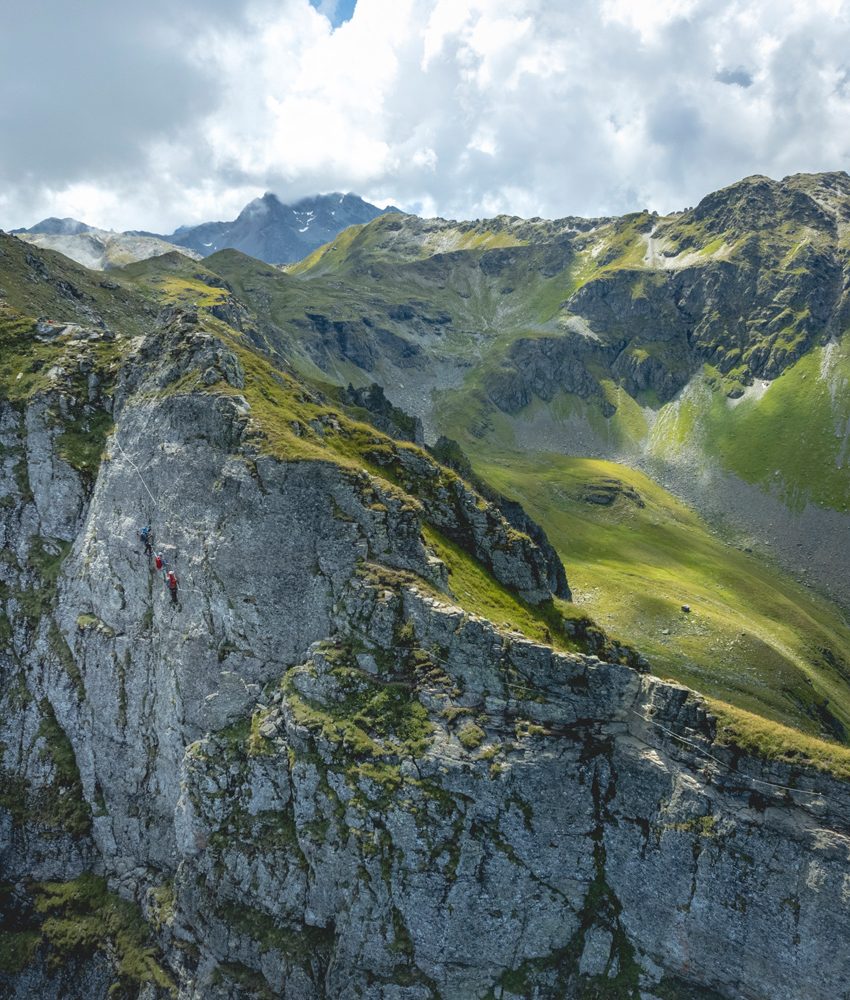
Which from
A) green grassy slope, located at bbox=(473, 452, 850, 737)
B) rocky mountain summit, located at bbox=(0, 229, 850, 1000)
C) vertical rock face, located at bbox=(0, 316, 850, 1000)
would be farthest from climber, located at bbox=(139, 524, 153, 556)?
green grassy slope, located at bbox=(473, 452, 850, 737)

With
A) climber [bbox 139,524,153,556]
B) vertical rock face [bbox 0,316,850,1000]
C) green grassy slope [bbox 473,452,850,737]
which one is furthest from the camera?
green grassy slope [bbox 473,452,850,737]

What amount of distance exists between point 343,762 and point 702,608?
353 ft

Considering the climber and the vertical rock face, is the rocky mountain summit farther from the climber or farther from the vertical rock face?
the climber

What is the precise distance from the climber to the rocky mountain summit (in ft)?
2.83

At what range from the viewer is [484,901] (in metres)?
29.8

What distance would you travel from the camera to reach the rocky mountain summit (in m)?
27.9

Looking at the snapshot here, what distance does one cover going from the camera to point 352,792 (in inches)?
1225

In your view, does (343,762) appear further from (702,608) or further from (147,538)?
(702,608)

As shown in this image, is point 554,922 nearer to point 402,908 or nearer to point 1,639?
point 402,908

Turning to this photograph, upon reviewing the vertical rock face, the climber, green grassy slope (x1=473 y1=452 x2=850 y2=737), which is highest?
green grassy slope (x1=473 y1=452 x2=850 y2=737)

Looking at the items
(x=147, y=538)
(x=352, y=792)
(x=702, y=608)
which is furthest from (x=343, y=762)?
(x=702, y=608)

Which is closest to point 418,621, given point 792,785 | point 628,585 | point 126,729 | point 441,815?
point 441,815

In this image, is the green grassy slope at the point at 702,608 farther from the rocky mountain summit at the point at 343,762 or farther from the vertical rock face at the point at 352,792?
the vertical rock face at the point at 352,792

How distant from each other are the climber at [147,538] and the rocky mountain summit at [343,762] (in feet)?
2.83
